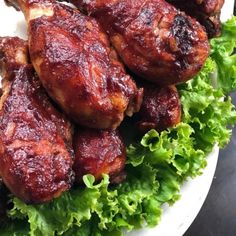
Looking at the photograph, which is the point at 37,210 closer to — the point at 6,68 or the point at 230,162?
the point at 6,68

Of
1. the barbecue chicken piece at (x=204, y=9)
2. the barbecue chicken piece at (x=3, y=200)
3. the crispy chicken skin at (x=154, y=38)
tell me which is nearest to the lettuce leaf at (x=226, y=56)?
the barbecue chicken piece at (x=204, y=9)

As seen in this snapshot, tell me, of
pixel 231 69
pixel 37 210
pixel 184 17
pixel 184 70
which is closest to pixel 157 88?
pixel 184 70

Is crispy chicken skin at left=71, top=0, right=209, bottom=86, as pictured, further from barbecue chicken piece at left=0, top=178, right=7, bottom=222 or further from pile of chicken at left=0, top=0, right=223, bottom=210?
barbecue chicken piece at left=0, top=178, right=7, bottom=222

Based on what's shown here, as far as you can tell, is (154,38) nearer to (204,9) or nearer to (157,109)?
(157,109)

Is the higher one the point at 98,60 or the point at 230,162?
the point at 98,60

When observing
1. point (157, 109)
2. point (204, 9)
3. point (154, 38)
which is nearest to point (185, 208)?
point (157, 109)

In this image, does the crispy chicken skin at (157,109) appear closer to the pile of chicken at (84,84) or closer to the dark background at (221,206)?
the pile of chicken at (84,84)
